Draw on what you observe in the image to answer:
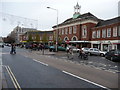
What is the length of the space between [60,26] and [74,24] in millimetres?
9463

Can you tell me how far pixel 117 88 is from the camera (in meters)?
6.23

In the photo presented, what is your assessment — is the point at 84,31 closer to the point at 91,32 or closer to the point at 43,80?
the point at 91,32

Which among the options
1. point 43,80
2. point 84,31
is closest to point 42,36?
point 84,31

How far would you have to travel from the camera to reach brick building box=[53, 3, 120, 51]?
117 ft

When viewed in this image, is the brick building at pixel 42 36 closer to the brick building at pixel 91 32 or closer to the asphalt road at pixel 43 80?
the brick building at pixel 91 32

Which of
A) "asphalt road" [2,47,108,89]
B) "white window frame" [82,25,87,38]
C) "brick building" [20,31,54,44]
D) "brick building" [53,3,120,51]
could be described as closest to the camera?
"asphalt road" [2,47,108,89]

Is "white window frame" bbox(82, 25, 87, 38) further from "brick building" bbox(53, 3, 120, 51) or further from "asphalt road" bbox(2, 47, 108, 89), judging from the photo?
"asphalt road" bbox(2, 47, 108, 89)

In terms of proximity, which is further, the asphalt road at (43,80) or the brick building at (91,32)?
the brick building at (91,32)

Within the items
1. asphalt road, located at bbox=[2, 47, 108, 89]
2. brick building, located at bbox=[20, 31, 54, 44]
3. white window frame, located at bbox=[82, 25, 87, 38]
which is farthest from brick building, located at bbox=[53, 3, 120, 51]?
asphalt road, located at bbox=[2, 47, 108, 89]

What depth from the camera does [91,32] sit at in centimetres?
4641

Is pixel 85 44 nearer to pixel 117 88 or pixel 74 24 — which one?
pixel 74 24

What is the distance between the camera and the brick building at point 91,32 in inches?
1410

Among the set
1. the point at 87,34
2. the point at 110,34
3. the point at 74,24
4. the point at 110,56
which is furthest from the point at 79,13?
the point at 110,56

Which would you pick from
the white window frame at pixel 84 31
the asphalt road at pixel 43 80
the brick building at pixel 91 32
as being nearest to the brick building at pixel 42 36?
the brick building at pixel 91 32
